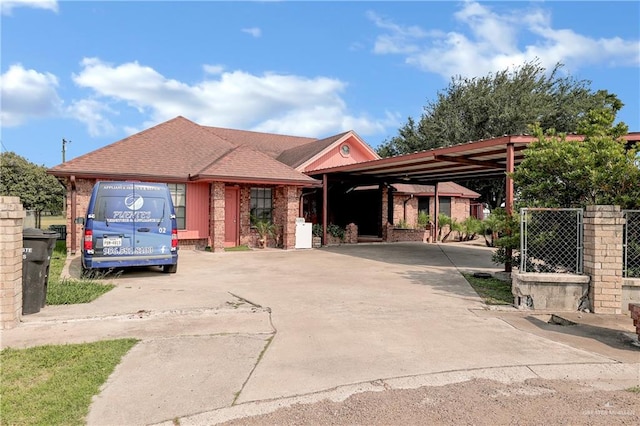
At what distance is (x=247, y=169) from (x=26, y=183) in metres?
28.7

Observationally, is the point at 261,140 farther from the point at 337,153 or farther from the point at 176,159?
the point at 176,159

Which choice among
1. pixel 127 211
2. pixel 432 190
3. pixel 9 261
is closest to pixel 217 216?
pixel 127 211

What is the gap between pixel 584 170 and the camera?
306 inches

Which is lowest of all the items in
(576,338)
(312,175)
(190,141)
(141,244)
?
(576,338)

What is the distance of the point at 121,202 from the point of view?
926cm

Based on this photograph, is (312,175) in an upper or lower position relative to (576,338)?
upper

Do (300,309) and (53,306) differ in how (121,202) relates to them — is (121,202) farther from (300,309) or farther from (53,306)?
(300,309)

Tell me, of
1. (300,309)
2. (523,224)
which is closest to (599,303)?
(523,224)

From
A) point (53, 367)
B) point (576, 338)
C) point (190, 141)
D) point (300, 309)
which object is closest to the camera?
point (53, 367)

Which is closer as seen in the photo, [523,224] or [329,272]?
[523,224]

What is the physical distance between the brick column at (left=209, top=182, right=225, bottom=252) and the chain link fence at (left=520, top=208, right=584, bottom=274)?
34.4ft

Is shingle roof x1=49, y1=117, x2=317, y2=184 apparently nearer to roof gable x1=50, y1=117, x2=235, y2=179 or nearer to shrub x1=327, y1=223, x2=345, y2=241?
roof gable x1=50, y1=117, x2=235, y2=179

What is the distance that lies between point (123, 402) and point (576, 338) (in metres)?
5.46

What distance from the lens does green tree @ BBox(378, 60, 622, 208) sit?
29.7 m
